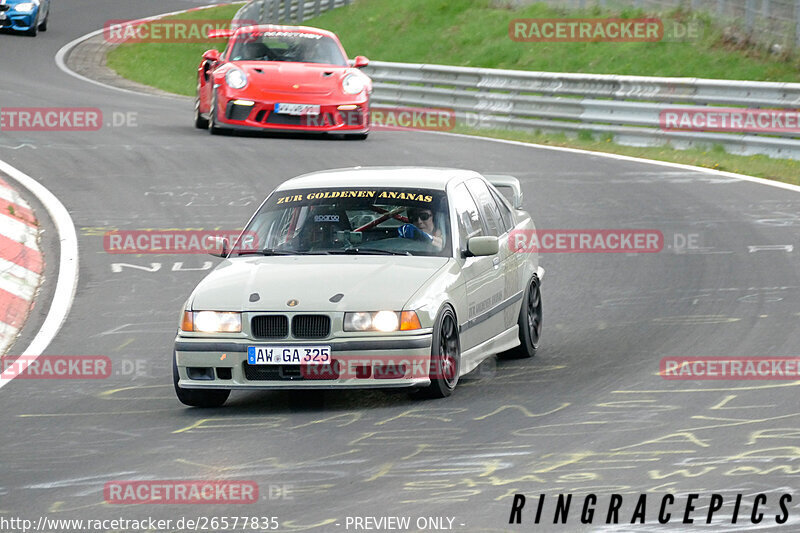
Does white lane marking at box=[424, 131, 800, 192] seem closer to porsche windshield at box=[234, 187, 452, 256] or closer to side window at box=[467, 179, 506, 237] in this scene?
side window at box=[467, 179, 506, 237]

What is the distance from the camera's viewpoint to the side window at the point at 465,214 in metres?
9.88

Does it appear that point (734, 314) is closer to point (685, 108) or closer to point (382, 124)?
point (685, 108)

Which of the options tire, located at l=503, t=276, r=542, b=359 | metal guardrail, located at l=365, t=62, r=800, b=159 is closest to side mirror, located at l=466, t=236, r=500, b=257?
tire, located at l=503, t=276, r=542, b=359

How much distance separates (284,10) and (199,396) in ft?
119

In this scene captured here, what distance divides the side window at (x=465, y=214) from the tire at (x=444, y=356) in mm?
820

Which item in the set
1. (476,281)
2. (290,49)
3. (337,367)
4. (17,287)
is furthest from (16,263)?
(290,49)

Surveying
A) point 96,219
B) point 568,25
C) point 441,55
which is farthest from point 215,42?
point 96,219

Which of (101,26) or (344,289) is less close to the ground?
(344,289)

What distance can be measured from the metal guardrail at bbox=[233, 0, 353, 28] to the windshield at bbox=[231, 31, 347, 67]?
65.1 feet

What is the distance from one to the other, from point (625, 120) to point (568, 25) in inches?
439

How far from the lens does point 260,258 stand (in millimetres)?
9547

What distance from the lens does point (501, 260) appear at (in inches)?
403

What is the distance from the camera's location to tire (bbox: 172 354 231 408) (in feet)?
29.3

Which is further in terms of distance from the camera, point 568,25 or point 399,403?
point 568,25
